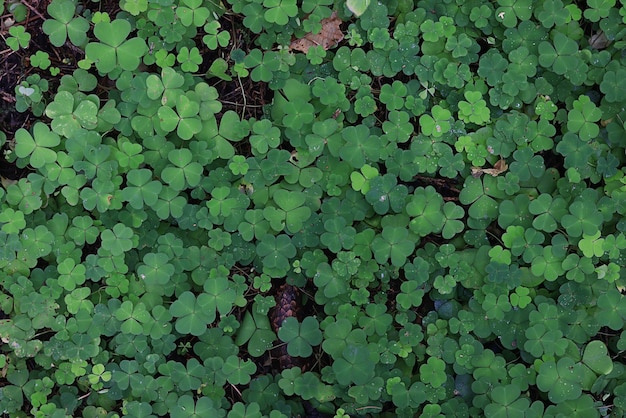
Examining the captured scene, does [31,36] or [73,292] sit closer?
[73,292]

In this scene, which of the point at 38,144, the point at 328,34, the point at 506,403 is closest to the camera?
the point at 506,403

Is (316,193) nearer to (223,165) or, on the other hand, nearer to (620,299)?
(223,165)

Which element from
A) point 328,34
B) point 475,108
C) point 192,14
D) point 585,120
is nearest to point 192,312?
point 192,14

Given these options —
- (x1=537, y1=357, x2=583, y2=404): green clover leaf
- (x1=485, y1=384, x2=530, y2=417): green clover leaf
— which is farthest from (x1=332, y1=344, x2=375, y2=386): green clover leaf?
(x1=537, y1=357, x2=583, y2=404): green clover leaf

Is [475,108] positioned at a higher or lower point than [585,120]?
lower

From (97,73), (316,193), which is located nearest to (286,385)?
(316,193)

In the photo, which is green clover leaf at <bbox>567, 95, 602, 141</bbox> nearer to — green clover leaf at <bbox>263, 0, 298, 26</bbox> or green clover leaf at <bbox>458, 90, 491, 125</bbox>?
green clover leaf at <bbox>458, 90, 491, 125</bbox>

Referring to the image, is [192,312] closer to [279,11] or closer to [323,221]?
[323,221]
